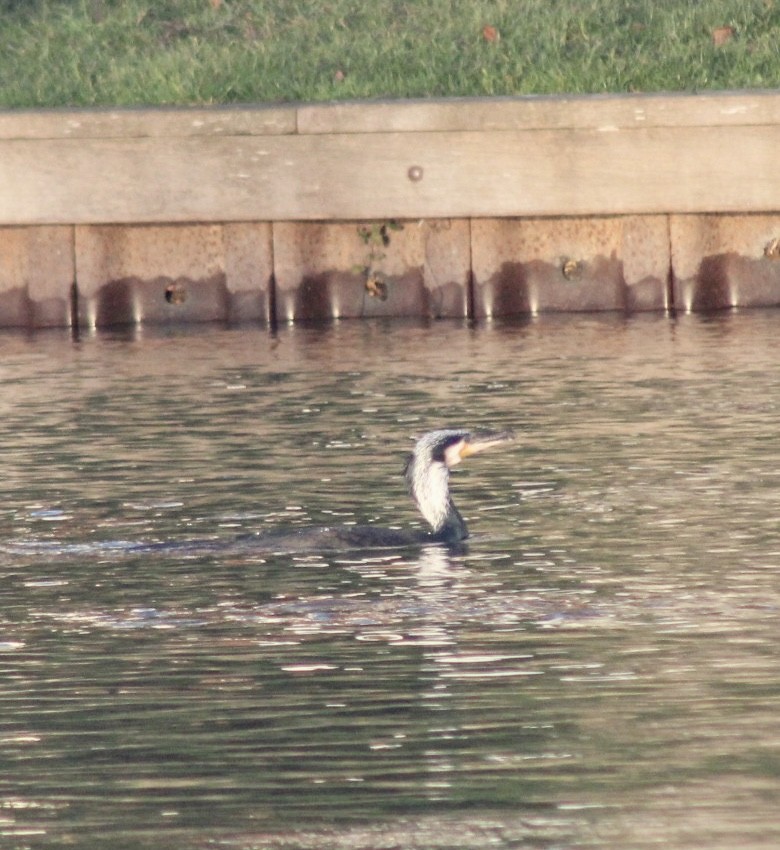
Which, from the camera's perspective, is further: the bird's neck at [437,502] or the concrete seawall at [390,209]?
the concrete seawall at [390,209]

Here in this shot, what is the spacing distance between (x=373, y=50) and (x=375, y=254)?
72.0 inches

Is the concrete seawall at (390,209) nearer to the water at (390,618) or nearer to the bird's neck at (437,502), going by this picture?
the water at (390,618)

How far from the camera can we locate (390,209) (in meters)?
18.6

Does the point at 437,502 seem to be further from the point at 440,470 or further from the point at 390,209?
the point at 390,209

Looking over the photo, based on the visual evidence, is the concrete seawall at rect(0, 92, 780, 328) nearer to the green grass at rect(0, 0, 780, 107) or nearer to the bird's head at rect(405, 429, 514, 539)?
the green grass at rect(0, 0, 780, 107)

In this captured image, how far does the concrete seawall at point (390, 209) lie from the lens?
18.3 metres

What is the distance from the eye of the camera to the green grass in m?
19.2

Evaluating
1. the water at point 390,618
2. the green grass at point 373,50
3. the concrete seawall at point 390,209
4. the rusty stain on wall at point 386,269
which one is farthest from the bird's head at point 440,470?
the green grass at point 373,50

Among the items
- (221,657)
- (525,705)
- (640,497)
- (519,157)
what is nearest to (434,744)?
(525,705)

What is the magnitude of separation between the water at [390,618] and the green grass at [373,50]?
408 centimetres

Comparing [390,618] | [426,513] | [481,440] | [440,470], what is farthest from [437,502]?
[390,618]

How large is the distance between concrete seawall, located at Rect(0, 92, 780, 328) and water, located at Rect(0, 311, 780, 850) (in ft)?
9.63

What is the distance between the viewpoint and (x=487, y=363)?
16.2 m

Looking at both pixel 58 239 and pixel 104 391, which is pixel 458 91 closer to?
pixel 58 239
